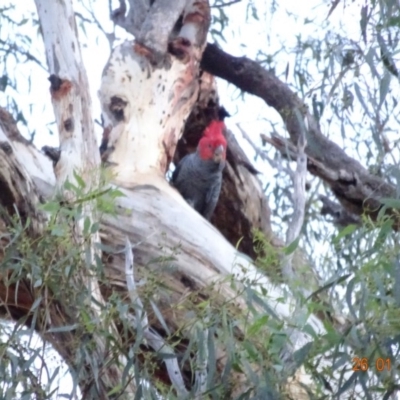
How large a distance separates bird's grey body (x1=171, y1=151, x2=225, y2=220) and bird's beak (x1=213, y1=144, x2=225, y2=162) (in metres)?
0.01

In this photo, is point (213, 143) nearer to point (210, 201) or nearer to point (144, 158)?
point (210, 201)

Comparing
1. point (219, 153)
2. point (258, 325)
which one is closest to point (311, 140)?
point (219, 153)

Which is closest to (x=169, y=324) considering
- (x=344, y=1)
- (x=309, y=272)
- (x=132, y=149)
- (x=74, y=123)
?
(x=309, y=272)

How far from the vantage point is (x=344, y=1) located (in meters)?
2.38

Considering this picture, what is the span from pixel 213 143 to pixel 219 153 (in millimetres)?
42

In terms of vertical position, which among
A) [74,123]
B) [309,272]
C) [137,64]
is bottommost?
[309,272]

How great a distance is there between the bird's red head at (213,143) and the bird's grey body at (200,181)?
20 millimetres

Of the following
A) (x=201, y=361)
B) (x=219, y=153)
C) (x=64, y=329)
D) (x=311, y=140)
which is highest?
(x=219, y=153)

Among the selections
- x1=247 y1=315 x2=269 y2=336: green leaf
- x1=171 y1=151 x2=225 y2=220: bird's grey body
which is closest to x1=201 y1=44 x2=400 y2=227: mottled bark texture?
x1=171 y1=151 x2=225 y2=220: bird's grey body

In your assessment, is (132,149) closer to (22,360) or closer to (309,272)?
(309,272)

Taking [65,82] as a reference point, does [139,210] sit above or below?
below

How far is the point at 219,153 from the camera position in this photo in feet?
10.8

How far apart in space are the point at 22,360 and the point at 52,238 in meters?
0.24

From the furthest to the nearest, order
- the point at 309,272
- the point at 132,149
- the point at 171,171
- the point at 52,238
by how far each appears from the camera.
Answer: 1. the point at 171,171
2. the point at 132,149
3. the point at 309,272
4. the point at 52,238
